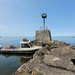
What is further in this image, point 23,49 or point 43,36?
point 43,36

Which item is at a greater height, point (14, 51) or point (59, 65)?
point (59, 65)

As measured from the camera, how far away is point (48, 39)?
2561 cm

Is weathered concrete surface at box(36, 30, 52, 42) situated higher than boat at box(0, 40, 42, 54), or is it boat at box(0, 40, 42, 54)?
weathered concrete surface at box(36, 30, 52, 42)

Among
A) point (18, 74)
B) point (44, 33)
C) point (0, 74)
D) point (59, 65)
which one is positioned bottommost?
point (0, 74)

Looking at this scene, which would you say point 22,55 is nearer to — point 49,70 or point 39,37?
point 39,37

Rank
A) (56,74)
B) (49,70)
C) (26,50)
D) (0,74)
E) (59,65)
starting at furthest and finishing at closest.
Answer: (26,50)
(0,74)
(59,65)
(49,70)
(56,74)

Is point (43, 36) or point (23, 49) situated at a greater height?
point (43, 36)

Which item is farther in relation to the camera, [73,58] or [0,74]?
[0,74]

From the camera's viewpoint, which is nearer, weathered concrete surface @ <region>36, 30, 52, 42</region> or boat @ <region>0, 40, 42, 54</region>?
boat @ <region>0, 40, 42, 54</region>

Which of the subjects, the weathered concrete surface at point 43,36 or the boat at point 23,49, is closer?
the boat at point 23,49

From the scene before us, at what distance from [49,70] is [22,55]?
13.1 m

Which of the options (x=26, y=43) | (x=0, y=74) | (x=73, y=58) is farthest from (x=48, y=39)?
(x=73, y=58)

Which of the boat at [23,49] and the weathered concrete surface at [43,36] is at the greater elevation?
the weathered concrete surface at [43,36]

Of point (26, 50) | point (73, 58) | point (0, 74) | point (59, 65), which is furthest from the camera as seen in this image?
point (26, 50)
